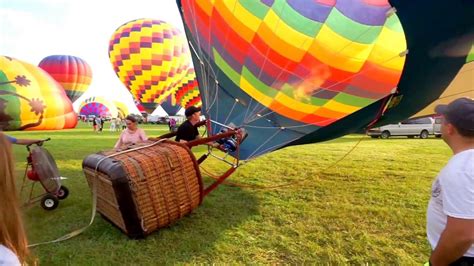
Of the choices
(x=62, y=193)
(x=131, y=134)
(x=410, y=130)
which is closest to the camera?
(x=62, y=193)

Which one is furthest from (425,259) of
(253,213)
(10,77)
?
(10,77)

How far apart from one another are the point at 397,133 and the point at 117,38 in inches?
642

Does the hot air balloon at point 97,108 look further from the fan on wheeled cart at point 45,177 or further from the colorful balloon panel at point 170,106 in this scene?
the fan on wheeled cart at point 45,177

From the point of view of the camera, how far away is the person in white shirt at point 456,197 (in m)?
1.31

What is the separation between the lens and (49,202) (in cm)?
399

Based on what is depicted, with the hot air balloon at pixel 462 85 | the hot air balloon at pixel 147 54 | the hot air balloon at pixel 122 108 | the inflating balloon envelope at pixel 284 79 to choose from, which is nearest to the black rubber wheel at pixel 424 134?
the hot air balloon at pixel 147 54

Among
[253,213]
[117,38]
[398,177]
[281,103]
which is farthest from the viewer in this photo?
[117,38]

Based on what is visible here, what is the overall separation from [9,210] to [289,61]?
11.5ft

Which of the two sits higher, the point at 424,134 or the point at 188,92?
the point at 188,92

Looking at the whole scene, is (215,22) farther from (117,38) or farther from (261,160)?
(117,38)

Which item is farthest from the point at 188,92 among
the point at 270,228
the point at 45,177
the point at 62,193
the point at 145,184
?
the point at 145,184

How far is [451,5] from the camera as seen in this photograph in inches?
113

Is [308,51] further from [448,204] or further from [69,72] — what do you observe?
[69,72]

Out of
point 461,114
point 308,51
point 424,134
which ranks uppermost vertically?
point 461,114
